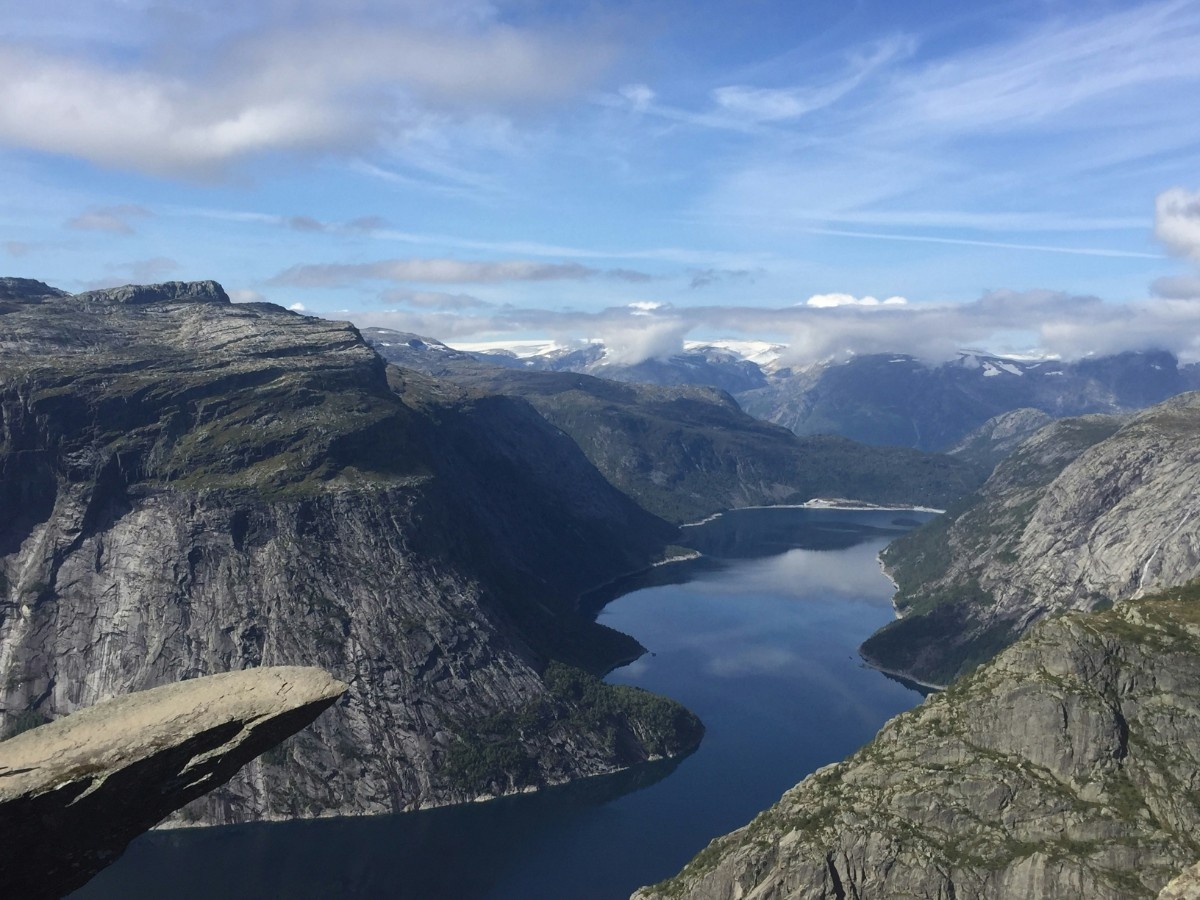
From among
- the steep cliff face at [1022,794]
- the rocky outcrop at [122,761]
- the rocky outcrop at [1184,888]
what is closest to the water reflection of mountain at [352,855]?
the steep cliff face at [1022,794]

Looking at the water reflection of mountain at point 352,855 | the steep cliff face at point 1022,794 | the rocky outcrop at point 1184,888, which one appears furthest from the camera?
the water reflection of mountain at point 352,855

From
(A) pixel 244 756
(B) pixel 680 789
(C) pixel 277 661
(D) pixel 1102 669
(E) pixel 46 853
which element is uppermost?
(A) pixel 244 756

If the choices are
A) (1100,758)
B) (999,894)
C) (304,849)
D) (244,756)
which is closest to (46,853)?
(244,756)

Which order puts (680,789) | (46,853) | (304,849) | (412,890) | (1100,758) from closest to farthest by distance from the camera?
(46,853)
(1100,758)
(412,890)
(304,849)
(680,789)

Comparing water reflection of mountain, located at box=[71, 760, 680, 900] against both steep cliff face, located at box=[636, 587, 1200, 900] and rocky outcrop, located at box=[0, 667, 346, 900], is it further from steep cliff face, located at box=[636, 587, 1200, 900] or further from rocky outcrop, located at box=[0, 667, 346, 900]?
rocky outcrop, located at box=[0, 667, 346, 900]

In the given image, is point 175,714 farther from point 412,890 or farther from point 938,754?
point 412,890

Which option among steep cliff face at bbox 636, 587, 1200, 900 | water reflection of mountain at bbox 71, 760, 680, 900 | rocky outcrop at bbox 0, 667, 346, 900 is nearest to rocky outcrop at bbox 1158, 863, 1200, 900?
rocky outcrop at bbox 0, 667, 346, 900

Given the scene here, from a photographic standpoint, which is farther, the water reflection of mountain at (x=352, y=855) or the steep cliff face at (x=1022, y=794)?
the water reflection of mountain at (x=352, y=855)

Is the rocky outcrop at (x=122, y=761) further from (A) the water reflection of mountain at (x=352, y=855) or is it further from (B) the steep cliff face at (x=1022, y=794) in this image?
(A) the water reflection of mountain at (x=352, y=855)
